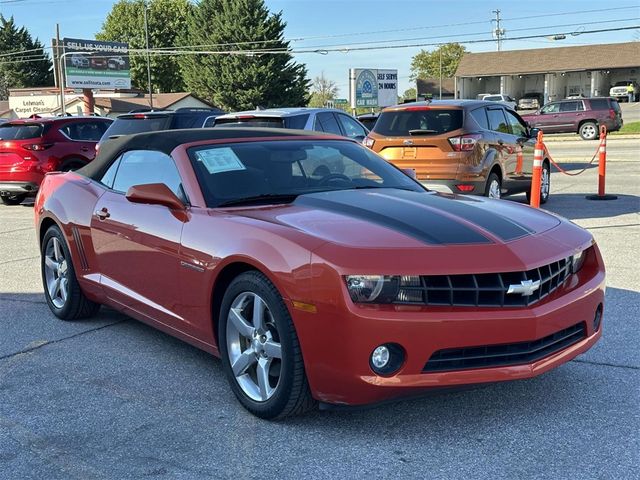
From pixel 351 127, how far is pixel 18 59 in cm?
7837

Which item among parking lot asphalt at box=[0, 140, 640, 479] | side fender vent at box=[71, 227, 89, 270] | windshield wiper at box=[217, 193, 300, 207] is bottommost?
parking lot asphalt at box=[0, 140, 640, 479]

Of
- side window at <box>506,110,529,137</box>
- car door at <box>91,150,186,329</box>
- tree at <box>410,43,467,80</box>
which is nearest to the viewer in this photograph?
car door at <box>91,150,186,329</box>

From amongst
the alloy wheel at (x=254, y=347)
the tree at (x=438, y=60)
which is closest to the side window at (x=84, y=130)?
the alloy wheel at (x=254, y=347)

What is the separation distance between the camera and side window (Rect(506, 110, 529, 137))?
11.3m

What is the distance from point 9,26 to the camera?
80.1 m

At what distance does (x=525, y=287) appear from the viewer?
328cm

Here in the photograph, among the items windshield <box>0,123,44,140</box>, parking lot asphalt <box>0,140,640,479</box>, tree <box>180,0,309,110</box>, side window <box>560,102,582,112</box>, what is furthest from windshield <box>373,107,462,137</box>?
tree <box>180,0,309,110</box>

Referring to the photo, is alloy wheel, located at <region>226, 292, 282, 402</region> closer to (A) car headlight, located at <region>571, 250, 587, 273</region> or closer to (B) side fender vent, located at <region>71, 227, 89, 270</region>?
(A) car headlight, located at <region>571, 250, 587, 273</region>

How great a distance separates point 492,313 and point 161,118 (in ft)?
31.9

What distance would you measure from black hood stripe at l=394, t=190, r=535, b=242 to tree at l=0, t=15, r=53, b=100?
84.9 m

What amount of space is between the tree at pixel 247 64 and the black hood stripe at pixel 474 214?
5059 cm

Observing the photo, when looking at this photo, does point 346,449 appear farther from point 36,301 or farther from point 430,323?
point 36,301

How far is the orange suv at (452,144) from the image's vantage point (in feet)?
31.6

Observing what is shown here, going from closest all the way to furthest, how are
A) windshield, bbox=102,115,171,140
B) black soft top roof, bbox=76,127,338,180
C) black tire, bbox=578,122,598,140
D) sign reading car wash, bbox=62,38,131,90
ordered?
1. black soft top roof, bbox=76,127,338,180
2. windshield, bbox=102,115,171,140
3. black tire, bbox=578,122,598,140
4. sign reading car wash, bbox=62,38,131,90
